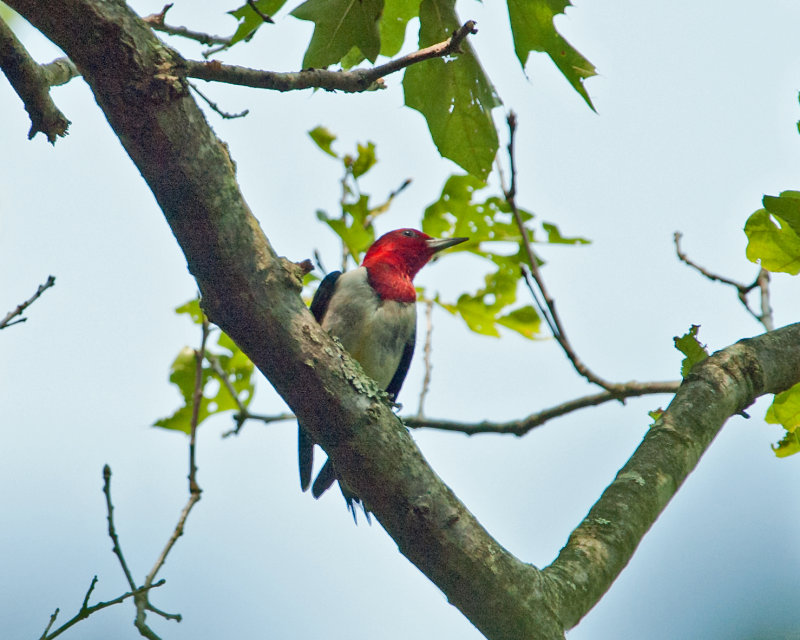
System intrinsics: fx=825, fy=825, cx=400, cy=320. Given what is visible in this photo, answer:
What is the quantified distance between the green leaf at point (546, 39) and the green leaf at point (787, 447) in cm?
146

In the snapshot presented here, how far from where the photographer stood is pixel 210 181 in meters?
2.13

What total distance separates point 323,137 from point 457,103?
2.51m

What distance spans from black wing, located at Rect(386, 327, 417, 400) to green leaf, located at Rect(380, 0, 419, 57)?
6.47ft

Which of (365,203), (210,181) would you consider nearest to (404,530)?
(210,181)

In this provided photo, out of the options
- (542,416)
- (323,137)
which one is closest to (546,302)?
(542,416)

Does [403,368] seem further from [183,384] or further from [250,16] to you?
[250,16]

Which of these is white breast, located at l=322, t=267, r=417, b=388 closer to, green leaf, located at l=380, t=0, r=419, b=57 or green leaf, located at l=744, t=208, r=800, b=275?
green leaf, located at l=380, t=0, r=419, b=57

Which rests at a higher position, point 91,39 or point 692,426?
point 91,39

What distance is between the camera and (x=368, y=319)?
448 centimetres

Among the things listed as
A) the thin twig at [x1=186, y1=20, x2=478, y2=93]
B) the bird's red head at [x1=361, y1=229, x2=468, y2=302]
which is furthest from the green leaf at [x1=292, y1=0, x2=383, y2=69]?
the bird's red head at [x1=361, y1=229, x2=468, y2=302]

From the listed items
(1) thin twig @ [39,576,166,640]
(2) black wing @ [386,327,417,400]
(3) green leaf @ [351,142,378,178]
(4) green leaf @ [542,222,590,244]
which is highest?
(3) green leaf @ [351,142,378,178]

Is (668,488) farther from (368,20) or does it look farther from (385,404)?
(368,20)

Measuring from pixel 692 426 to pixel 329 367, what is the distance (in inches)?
52.0

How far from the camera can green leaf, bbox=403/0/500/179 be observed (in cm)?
291
